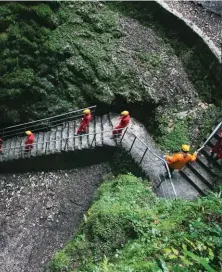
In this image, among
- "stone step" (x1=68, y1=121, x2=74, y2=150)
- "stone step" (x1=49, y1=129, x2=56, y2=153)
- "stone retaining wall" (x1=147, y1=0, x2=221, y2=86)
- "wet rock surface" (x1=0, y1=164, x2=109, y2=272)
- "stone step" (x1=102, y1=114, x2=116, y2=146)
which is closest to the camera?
"wet rock surface" (x1=0, y1=164, x2=109, y2=272)

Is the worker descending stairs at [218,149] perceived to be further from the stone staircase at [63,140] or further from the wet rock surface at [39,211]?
the wet rock surface at [39,211]

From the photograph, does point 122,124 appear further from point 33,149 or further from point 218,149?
point 33,149

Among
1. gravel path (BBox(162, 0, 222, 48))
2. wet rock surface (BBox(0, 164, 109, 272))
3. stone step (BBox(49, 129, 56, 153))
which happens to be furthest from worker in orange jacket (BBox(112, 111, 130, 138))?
gravel path (BBox(162, 0, 222, 48))

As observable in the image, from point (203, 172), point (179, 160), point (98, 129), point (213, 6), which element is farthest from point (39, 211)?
point (213, 6)

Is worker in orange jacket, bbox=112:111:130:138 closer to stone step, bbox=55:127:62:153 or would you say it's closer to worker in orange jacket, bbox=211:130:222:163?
stone step, bbox=55:127:62:153

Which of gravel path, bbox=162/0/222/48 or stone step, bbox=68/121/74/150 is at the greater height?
gravel path, bbox=162/0/222/48
